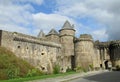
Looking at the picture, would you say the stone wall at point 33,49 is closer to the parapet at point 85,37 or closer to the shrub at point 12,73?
the parapet at point 85,37

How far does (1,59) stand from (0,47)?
344cm

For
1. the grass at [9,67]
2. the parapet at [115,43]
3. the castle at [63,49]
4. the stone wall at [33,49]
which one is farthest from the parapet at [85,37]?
the grass at [9,67]

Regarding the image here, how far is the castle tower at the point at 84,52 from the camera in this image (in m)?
48.8

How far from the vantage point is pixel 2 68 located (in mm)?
26391

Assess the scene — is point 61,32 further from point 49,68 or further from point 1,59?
point 1,59

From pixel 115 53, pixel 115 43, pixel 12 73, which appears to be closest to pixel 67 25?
pixel 115 43

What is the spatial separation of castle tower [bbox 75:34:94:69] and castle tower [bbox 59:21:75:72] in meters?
1.34

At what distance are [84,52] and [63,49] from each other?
175 inches

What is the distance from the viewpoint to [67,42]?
50.8 meters

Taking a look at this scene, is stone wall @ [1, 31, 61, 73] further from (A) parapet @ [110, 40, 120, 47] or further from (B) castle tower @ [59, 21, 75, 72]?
(A) parapet @ [110, 40, 120, 47]

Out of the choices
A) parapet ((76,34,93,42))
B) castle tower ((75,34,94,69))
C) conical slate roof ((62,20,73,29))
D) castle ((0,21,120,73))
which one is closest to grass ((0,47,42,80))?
castle ((0,21,120,73))

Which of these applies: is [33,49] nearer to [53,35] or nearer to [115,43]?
[53,35]

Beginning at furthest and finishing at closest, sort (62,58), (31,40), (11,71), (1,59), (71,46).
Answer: (71,46)
(62,58)
(31,40)
(1,59)
(11,71)

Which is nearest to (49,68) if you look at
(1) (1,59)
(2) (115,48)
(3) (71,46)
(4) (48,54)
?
(4) (48,54)
